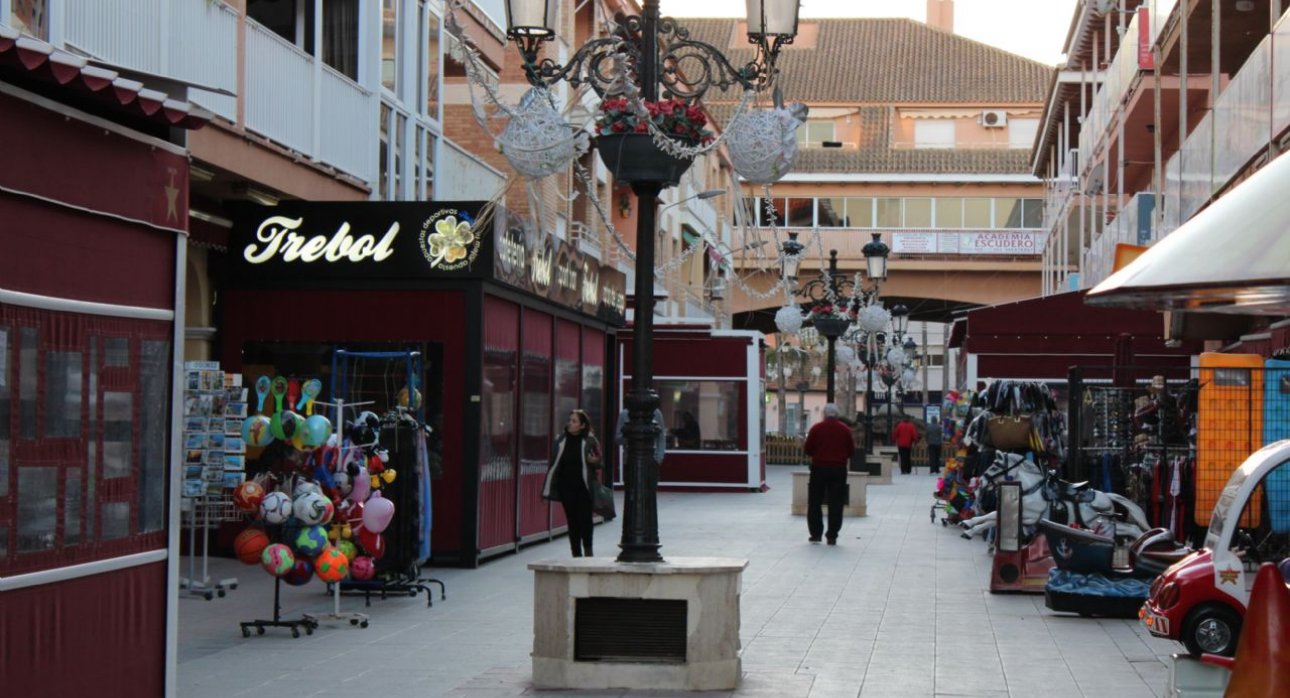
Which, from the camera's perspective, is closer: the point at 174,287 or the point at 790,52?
the point at 174,287

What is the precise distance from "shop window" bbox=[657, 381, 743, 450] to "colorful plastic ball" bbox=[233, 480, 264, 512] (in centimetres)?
2231

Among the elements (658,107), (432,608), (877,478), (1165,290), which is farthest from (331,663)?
(877,478)

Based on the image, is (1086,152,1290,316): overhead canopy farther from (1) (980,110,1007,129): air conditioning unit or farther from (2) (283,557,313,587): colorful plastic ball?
(1) (980,110,1007,129): air conditioning unit

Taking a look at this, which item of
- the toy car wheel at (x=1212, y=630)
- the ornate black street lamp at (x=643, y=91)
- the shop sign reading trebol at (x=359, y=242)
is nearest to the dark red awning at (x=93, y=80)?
the ornate black street lamp at (x=643, y=91)

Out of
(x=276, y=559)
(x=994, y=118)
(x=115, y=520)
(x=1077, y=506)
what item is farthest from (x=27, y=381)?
(x=994, y=118)

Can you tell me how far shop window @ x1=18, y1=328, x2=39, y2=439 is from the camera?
778 centimetres

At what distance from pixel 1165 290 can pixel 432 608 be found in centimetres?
1019

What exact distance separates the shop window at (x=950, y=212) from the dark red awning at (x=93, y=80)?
198 feet

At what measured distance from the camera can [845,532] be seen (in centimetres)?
2517

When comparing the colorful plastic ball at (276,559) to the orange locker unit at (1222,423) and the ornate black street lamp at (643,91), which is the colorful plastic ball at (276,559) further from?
the orange locker unit at (1222,423)

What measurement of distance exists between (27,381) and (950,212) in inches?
2454

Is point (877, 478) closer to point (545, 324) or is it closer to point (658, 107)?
point (545, 324)

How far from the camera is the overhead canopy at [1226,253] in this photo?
5145 mm

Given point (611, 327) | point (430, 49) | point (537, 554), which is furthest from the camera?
point (611, 327)
